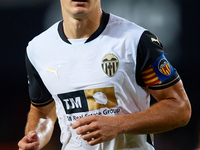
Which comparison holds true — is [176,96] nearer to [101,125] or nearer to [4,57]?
[101,125]

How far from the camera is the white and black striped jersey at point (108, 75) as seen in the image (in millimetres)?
1345

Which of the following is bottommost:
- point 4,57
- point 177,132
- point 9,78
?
point 177,132

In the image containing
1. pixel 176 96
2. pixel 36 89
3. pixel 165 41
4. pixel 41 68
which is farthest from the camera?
pixel 165 41

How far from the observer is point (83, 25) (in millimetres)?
1446

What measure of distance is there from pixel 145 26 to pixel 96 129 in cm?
207

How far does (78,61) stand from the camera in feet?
4.71

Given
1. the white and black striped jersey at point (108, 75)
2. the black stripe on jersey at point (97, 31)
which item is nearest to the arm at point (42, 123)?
the white and black striped jersey at point (108, 75)

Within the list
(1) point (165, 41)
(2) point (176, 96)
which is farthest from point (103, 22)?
(1) point (165, 41)

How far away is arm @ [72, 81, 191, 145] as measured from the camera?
45.3 inches

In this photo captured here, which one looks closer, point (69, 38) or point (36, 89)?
point (69, 38)

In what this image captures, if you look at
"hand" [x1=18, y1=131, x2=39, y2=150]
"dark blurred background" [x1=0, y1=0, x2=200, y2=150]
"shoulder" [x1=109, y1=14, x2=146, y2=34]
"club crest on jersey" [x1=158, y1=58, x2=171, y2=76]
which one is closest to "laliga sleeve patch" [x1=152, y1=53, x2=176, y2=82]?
"club crest on jersey" [x1=158, y1=58, x2=171, y2=76]

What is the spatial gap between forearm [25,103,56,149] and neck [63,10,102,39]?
19.0 inches

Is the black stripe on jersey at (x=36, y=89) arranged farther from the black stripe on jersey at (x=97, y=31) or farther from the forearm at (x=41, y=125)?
the black stripe on jersey at (x=97, y=31)

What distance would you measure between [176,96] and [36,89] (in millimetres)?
719
